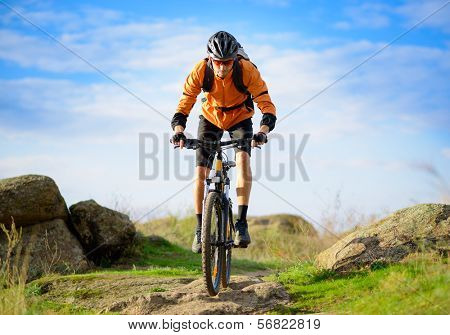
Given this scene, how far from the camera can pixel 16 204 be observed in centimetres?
1114

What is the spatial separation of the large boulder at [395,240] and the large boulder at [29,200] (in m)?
5.84

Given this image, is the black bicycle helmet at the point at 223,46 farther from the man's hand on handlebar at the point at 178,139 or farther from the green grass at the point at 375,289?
the green grass at the point at 375,289

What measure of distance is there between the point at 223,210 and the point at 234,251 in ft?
33.0

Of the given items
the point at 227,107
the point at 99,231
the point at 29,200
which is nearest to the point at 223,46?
the point at 227,107

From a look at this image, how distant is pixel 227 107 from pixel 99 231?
5821 millimetres

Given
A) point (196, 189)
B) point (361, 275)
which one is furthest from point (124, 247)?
point (361, 275)

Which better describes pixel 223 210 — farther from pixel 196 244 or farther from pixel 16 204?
pixel 16 204

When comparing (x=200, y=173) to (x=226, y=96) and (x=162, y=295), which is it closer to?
(x=226, y=96)

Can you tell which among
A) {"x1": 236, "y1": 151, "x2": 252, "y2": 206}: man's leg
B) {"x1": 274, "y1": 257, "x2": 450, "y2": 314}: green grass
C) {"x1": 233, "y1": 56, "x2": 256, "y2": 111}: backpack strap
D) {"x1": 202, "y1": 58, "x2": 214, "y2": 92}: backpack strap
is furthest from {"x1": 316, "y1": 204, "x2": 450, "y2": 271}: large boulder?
{"x1": 202, "y1": 58, "x2": 214, "y2": 92}: backpack strap

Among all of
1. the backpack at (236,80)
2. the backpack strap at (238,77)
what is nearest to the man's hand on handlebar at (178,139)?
the backpack at (236,80)

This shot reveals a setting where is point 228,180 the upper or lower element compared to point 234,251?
upper

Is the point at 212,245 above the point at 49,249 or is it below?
above

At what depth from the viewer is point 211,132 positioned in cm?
763

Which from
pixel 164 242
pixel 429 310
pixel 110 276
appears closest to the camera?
pixel 429 310
